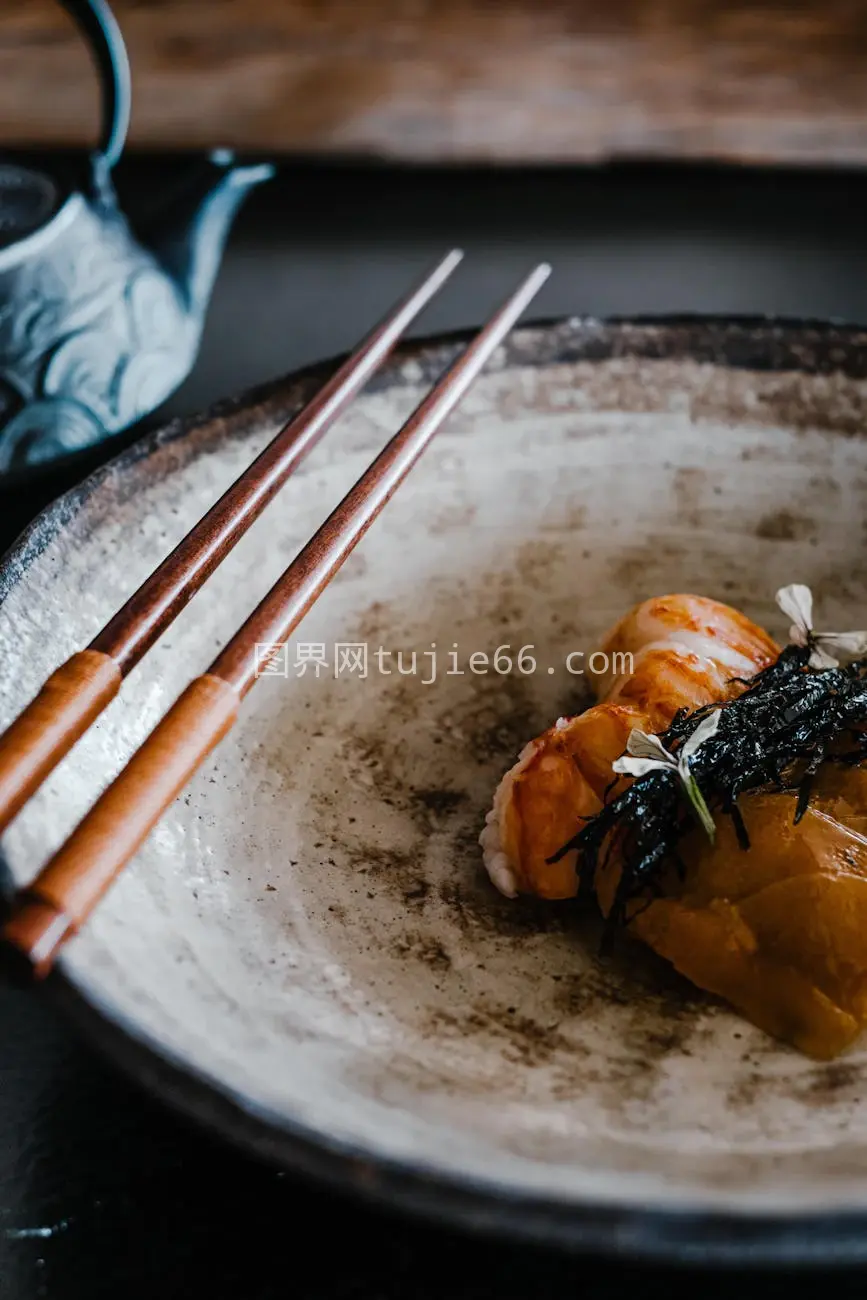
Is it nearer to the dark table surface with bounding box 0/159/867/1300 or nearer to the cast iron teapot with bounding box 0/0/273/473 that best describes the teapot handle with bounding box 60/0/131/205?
the cast iron teapot with bounding box 0/0/273/473

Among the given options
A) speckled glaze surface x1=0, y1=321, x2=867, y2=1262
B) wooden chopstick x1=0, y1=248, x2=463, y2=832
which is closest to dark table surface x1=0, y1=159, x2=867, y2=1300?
speckled glaze surface x1=0, y1=321, x2=867, y2=1262

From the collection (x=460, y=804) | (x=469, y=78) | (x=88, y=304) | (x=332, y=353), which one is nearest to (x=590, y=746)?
(x=460, y=804)

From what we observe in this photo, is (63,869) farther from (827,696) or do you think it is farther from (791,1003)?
(827,696)

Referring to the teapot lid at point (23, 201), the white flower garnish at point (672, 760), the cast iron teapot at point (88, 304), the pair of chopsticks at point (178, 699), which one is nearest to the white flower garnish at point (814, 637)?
the white flower garnish at point (672, 760)

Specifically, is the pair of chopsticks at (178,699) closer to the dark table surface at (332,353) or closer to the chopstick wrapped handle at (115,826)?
the chopstick wrapped handle at (115,826)

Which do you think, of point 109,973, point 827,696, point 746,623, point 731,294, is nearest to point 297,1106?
point 109,973

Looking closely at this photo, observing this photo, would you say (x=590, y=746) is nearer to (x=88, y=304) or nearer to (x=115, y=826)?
(x=115, y=826)
